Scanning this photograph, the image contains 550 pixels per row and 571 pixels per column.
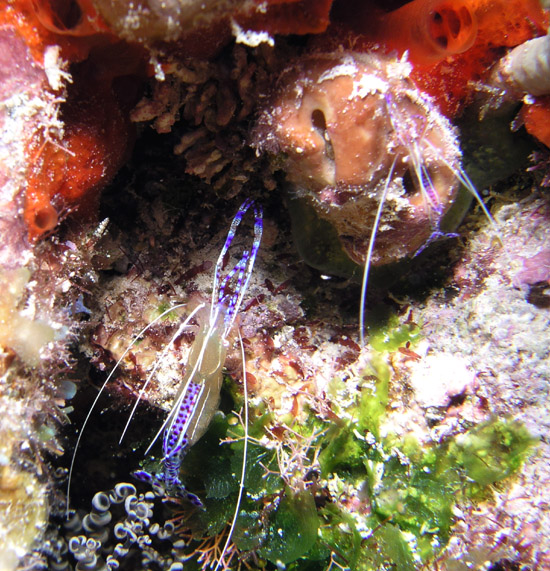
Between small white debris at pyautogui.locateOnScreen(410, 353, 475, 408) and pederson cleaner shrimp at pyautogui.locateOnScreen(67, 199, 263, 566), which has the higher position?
pederson cleaner shrimp at pyautogui.locateOnScreen(67, 199, 263, 566)

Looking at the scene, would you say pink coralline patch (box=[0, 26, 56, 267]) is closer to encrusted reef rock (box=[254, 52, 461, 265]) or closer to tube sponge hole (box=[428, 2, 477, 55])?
encrusted reef rock (box=[254, 52, 461, 265])

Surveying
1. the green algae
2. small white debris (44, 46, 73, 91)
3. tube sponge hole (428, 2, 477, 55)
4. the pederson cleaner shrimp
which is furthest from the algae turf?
small white debris (44, 46, 73, 91)

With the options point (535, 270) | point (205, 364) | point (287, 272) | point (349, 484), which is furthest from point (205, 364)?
point (535, 270)

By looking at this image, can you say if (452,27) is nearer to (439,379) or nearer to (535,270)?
(535,270)

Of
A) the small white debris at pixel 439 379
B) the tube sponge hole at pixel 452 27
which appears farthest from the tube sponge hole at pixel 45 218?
the small white debris at pixel 439 379

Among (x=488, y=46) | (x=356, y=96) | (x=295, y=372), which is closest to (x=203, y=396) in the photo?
(x=295, y=372)

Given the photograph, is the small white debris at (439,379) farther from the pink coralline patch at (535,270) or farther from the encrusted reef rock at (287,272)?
the pink coralline patch at (535,270)
